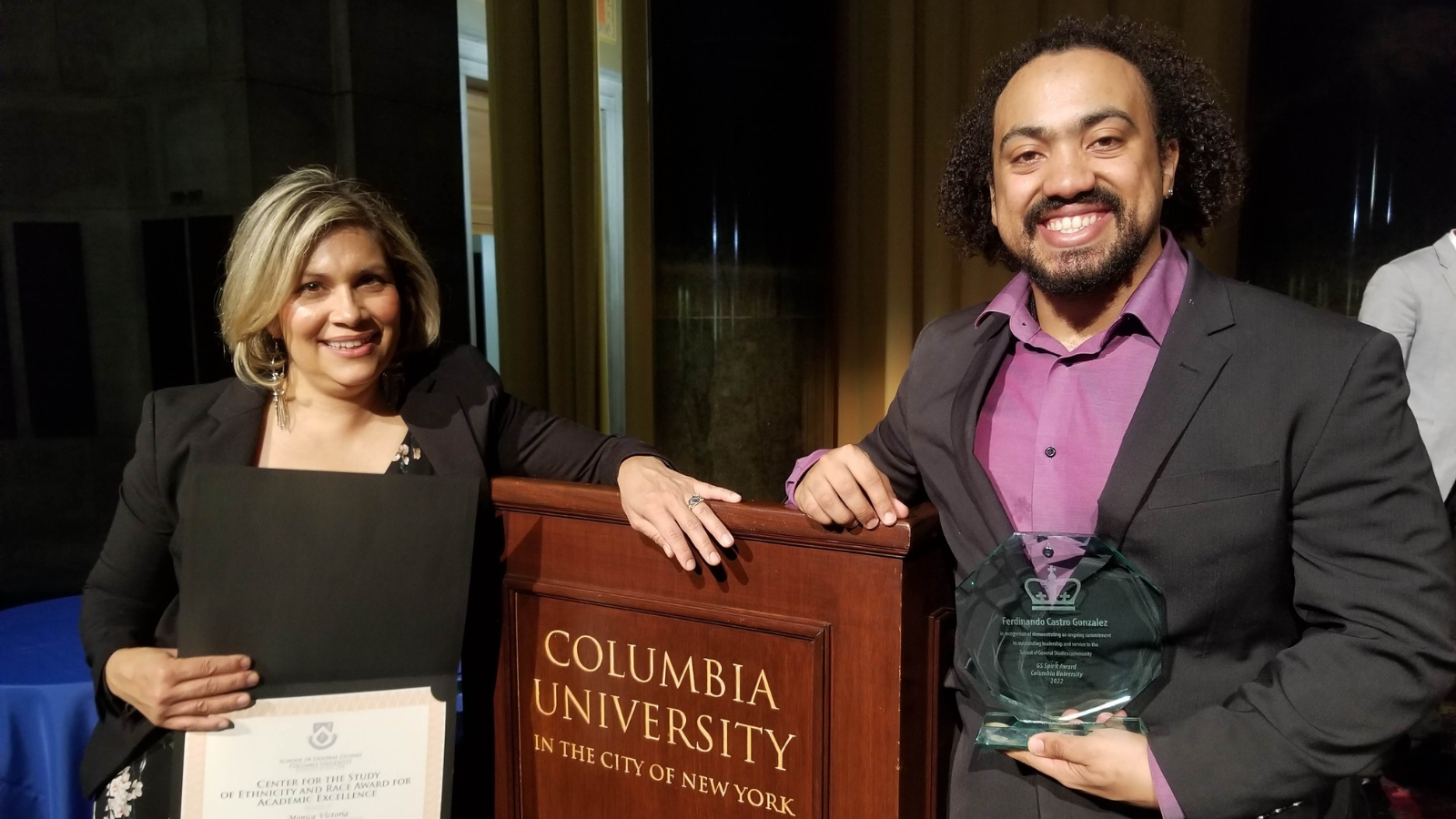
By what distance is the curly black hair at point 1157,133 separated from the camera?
1371 mm

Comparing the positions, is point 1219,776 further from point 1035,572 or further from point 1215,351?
→ point 1215,351

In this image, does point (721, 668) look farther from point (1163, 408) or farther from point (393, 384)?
point (393, 384)

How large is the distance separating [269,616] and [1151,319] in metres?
1.25

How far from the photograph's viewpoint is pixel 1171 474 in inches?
43.7

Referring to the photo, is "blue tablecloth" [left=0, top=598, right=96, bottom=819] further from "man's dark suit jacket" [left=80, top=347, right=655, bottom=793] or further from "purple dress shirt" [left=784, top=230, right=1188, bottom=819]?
"purple dress shirt" [left=784, top=230, right=1188, bottom=819]

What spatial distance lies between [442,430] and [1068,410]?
1002 mm

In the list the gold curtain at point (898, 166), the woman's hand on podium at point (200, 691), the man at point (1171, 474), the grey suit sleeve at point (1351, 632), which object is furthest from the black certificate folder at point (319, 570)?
the gold curtain at point (898, 166)

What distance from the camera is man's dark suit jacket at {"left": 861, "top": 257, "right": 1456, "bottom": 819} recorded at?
1.04 metres

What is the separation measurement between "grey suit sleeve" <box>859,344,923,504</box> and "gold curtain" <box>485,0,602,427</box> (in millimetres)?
3628

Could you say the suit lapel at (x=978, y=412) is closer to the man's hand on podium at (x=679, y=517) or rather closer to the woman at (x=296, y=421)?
the man's hand on podium at (x=679, y=517)

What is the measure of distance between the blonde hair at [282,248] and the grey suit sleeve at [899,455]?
86 cm

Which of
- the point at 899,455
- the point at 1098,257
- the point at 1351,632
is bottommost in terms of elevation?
the point at 1351,632

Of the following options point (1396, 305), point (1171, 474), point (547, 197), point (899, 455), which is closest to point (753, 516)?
point (899, 455)

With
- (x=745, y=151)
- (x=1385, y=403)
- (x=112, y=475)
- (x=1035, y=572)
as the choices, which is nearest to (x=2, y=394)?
(x=112, y=475)
